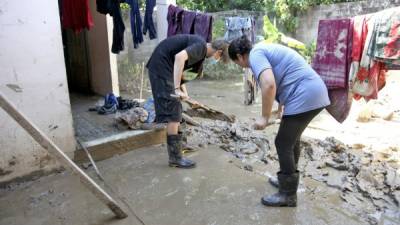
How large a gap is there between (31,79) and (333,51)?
11.1 feet

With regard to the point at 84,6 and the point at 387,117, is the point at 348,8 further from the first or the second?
the point at 84,6

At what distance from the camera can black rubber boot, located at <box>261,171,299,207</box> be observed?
293 cm

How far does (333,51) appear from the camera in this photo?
158 inches

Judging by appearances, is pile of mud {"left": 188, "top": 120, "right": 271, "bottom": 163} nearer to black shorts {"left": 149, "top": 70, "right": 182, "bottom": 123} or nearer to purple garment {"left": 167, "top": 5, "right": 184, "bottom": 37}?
black shorts {"left": 149, "top": 70, "right": 182, "bottom": 123}

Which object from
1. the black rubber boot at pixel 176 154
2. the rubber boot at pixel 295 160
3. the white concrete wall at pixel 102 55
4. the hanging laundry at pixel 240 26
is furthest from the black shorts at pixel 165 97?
the hanging laundry at pixel 240 26

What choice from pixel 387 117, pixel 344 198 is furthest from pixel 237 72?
pixel 344 198

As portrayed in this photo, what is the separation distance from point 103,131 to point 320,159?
2.92 metres

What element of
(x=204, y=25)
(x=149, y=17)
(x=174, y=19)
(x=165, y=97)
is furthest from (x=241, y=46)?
(x=174, y=19)

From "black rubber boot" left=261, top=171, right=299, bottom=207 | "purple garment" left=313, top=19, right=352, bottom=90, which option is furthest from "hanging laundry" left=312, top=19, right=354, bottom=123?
"black rubber boot" left=261, top=171, right=299, bottom=207

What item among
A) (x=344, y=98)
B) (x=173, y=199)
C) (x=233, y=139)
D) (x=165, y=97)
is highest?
(x=165, y=97)

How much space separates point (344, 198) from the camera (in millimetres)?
3217

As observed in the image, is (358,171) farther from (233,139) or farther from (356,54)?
(233,139)

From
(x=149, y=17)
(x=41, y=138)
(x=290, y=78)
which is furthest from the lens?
(x=149, y=17)

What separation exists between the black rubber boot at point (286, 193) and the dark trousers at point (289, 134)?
0.17ft
